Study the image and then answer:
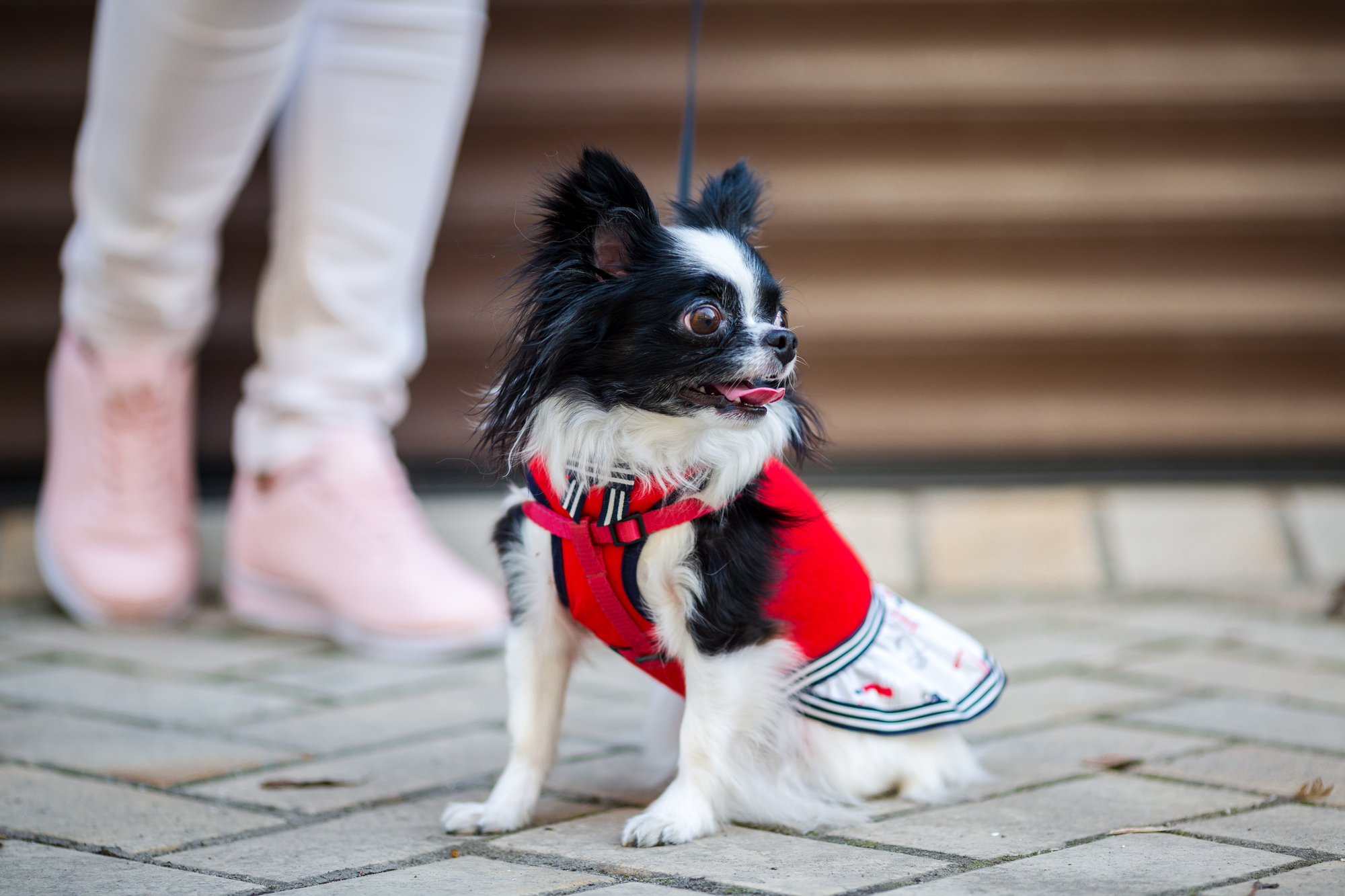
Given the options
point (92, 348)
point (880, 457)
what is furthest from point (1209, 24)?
point (92, 348)

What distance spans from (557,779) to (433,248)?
2.06m

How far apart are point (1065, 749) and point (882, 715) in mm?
443

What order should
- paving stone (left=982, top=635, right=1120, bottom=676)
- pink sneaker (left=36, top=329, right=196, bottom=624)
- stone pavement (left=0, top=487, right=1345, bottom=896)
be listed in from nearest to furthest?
1. stone pavement (left=0, top=487, right=1345, bottom=896)
2. paving stone (left=982, top=635, right=1120, bottom=676)
3. pink sneaker (left=36, top=329, right=196, bottom=624)

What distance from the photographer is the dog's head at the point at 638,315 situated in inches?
65.5

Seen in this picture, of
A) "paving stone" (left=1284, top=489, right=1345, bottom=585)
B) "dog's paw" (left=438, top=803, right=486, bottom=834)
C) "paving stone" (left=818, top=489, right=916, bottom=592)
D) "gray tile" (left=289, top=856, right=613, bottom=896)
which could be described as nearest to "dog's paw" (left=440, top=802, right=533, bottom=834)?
"dog's paw" (left=438, top=803, right=486, bottom=834)

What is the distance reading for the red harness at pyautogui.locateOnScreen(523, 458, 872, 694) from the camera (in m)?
1.71

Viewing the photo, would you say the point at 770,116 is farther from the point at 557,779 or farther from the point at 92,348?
the point at 557,779

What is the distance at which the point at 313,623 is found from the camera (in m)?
3.03

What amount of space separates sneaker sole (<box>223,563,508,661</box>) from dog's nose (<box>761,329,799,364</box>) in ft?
4.62

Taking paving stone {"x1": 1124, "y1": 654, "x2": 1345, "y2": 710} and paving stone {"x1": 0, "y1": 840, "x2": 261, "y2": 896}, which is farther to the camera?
paving stone {"x1": 1124, "y1": 654, "x2": 1345, "y2": 710}

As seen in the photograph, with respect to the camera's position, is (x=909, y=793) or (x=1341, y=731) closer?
(x=909, y=793)

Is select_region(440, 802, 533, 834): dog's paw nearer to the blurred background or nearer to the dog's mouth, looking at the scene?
the dog's mouth

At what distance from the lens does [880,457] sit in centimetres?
374

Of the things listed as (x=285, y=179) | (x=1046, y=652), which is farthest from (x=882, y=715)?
(x=285, y=179)
